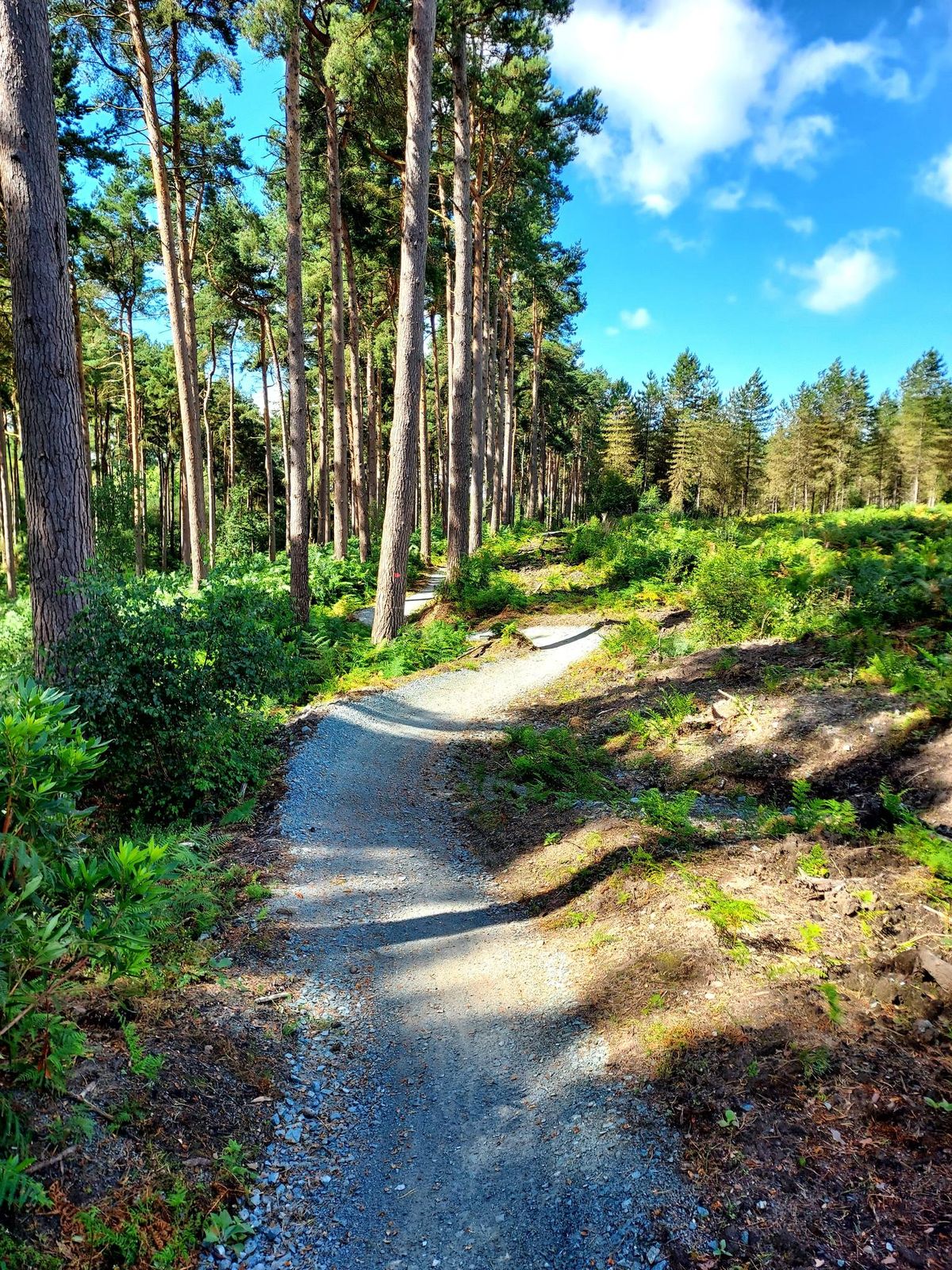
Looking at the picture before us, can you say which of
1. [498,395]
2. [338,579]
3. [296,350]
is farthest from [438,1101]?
[498,395]

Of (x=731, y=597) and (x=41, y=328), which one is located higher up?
(x=41, y=328)

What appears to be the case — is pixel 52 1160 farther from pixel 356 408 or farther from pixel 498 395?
pixel 498 395

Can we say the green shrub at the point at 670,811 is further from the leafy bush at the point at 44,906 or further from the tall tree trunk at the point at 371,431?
the tall tree trunk at the point at 371,431

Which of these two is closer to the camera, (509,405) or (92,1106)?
(92,1106)

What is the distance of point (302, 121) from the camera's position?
1617 cm

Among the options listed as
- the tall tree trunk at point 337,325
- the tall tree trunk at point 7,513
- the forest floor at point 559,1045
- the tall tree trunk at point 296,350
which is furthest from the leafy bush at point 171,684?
the tall tree trunk at point 7,513

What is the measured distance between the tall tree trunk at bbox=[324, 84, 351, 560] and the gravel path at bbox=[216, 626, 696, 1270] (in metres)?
15.6

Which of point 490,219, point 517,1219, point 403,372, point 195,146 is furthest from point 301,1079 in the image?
point 490,219

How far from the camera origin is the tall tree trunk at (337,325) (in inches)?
631

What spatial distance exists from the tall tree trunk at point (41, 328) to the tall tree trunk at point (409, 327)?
251 inches

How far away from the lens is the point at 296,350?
47.4 ft

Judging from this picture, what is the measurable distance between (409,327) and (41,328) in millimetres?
7313

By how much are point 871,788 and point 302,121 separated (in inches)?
752

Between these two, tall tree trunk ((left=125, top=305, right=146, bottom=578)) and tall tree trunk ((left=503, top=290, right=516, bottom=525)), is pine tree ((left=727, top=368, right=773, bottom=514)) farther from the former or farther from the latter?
tall tree trunk ((left=125, top=305, right=146, bottom=578))
